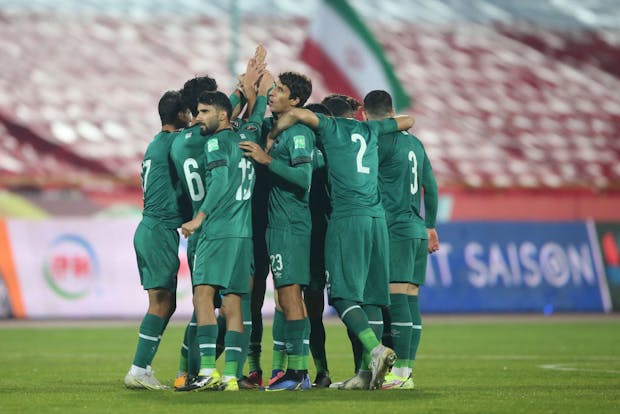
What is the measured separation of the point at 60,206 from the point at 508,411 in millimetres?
15997

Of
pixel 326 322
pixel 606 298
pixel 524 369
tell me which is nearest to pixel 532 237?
pixel 606 298

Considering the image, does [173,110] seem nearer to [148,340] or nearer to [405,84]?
[148,340]

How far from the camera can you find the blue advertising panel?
21969 mm

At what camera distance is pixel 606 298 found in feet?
73.4

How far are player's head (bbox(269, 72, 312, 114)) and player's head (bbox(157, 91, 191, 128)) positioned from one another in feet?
2.77

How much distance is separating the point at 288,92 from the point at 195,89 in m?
0.80

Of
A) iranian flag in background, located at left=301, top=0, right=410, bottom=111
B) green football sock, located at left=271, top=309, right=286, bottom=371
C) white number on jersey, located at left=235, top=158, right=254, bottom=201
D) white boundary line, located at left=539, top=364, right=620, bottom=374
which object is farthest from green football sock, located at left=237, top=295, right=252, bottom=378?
iranian flag in background, located at left=301, top=0, right=410, bottom=111

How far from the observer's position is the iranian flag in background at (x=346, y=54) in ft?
88.1

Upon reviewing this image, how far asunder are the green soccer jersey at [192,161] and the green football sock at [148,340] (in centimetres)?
98

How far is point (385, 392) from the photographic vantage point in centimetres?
984

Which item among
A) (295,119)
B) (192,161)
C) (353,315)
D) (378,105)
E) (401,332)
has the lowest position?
(401,332)

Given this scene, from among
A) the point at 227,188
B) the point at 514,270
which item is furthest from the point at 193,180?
the point at 514,270

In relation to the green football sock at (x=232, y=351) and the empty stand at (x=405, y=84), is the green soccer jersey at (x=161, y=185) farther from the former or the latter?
the empty stand at (x=405, y=84)

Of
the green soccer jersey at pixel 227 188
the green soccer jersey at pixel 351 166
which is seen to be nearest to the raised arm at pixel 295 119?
the green soccer jersey at pixel 351 166
